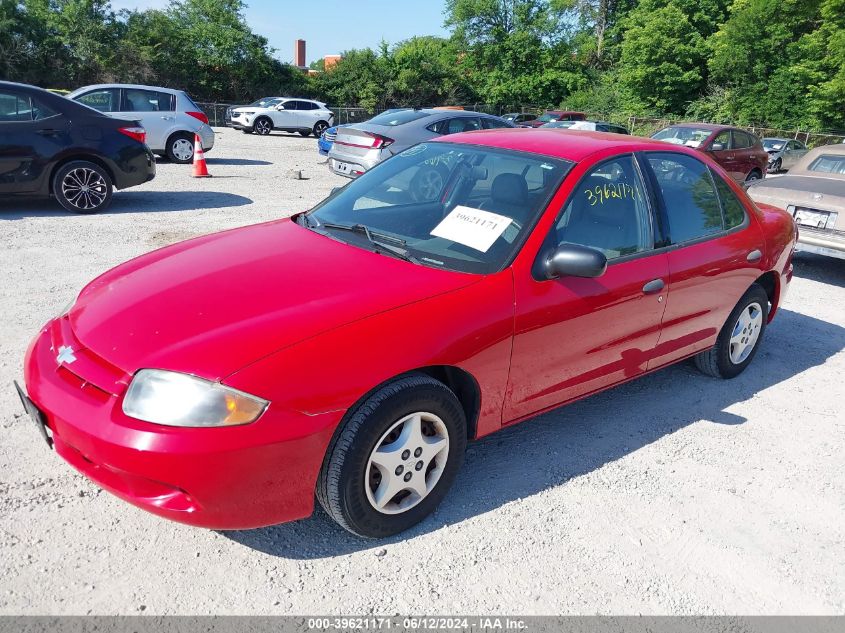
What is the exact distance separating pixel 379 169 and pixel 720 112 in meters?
41.8

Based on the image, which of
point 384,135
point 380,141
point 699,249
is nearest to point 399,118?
point 384,135

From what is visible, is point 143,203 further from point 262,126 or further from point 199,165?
point 262,126

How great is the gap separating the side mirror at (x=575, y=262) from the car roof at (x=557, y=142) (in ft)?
2.31

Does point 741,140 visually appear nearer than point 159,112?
No

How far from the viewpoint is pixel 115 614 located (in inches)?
98.7

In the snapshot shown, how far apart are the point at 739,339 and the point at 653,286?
1.48 meters

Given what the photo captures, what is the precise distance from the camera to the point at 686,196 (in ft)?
14.1

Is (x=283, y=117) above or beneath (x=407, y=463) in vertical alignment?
above

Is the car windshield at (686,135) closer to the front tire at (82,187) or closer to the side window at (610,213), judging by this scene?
the front tire at (82,187)

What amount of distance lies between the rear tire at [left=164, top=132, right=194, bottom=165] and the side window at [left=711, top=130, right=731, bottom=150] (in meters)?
11.2

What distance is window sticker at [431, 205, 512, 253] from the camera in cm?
339

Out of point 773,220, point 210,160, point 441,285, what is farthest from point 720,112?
point 441,285

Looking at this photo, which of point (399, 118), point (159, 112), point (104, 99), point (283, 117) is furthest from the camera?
point (283, 117)

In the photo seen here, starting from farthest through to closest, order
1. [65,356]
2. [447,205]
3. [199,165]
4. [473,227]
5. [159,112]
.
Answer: [159,112] < [199,165] < [447,205] < [473,227] < [65,356]
